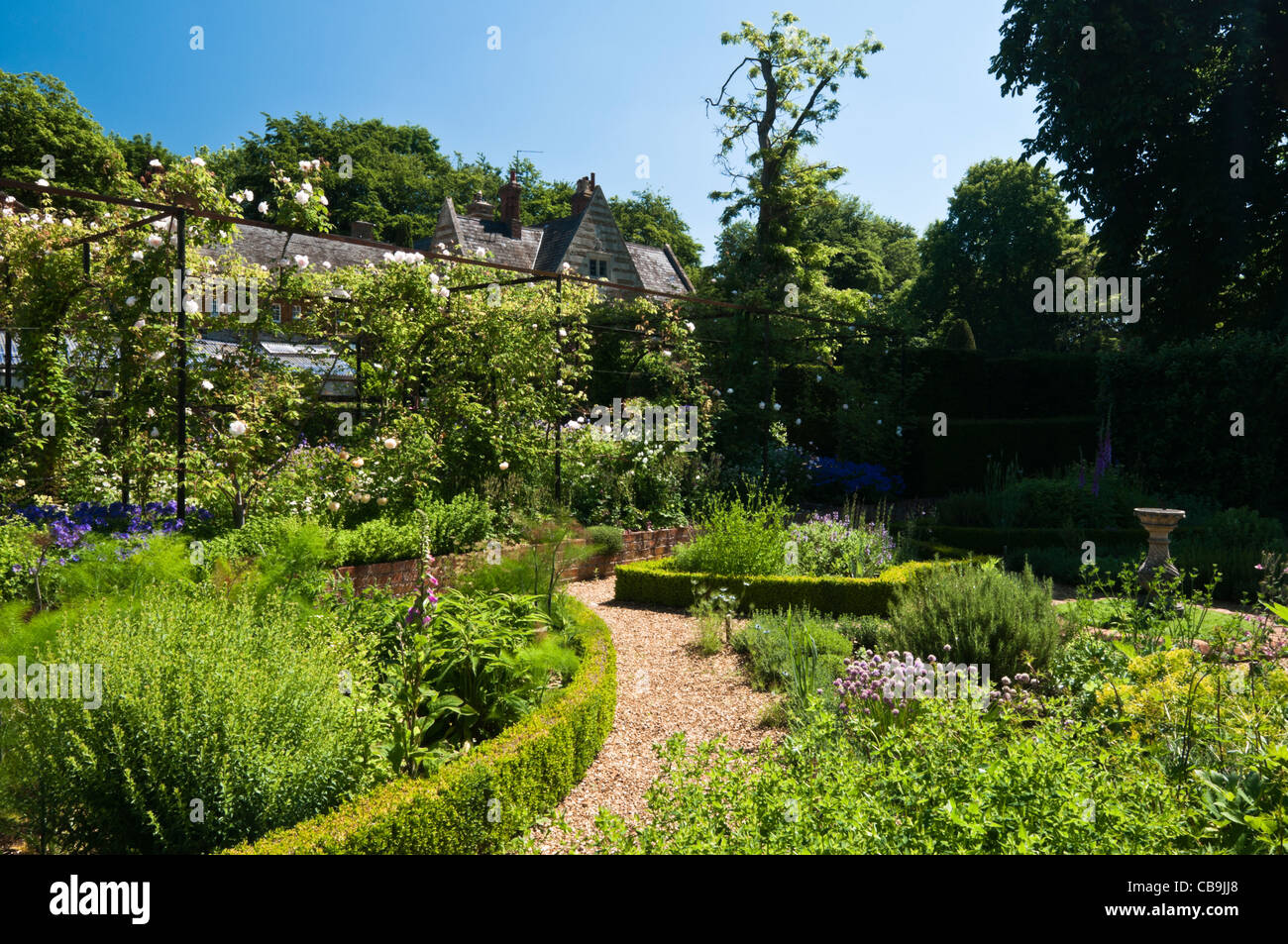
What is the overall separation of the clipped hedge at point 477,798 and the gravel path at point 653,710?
12cm

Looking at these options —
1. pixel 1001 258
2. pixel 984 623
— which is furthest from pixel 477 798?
pixel 1001 258

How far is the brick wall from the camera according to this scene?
Result: 236 inches

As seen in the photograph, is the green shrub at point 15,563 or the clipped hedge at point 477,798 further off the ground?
the green shrub at point 15,563

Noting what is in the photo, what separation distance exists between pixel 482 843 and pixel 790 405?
12810mm

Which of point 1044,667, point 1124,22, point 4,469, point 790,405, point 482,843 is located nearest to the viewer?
point 482,843

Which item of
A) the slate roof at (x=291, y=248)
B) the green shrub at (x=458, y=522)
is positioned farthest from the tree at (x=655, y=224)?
the green shrub at (x=458, y=522)

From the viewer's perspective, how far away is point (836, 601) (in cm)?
693

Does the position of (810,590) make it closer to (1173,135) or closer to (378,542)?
(378,542)

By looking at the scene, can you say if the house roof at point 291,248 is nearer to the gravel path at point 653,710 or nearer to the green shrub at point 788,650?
the gravel path at point 653,710

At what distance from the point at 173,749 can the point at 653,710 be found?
2.73 metres

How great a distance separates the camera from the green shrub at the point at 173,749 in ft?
8.09

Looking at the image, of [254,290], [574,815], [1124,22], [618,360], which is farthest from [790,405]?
[574,815]
